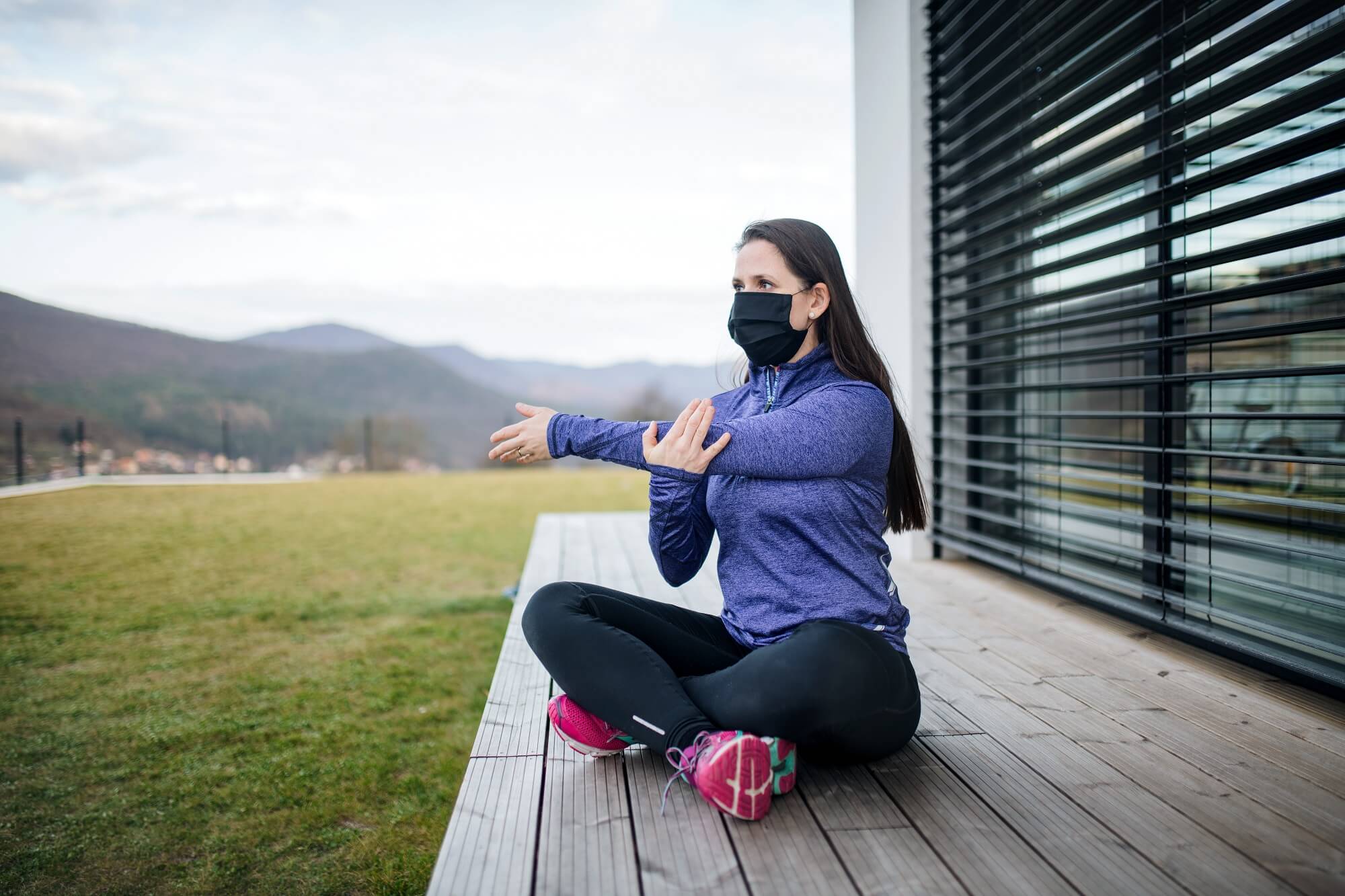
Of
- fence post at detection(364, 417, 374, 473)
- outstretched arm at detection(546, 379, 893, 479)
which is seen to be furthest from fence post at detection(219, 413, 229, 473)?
outstretched arm at detection(546, 379, 893, 479)

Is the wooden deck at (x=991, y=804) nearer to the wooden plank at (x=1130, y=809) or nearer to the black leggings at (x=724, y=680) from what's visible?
the wooden plank at (x=1130, y=809)

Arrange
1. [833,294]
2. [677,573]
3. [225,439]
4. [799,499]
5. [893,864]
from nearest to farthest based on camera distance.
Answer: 1. [893,864]
2. [799,499]
3. [833,294]
4. [677,573]
5. [225,439]

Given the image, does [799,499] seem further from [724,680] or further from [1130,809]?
[1130,809]

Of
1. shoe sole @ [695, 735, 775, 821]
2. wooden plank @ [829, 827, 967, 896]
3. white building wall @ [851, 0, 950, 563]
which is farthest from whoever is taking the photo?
white building wall @ [851, 0, 950, 563]

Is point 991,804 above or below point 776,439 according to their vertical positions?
below

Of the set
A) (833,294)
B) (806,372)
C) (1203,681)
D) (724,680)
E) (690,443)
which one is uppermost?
(833,294)

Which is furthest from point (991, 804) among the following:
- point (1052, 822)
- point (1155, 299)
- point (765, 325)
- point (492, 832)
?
point (1155, 299)

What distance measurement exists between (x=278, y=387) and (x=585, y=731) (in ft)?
69.2

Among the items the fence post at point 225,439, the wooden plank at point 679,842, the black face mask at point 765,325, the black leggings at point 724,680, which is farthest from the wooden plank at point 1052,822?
the fence post at point 225,439

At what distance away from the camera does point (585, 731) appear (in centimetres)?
142

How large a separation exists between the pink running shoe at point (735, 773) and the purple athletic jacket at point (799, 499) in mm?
267

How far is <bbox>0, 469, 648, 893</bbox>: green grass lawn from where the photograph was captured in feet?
5.56

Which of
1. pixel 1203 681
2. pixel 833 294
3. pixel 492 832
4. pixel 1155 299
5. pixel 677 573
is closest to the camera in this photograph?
pixel 492 832

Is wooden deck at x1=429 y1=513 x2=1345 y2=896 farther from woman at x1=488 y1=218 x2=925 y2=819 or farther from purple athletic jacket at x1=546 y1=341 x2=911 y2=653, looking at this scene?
purple athletic jacket at x1=546 y1=341 x2=911 y2=653
